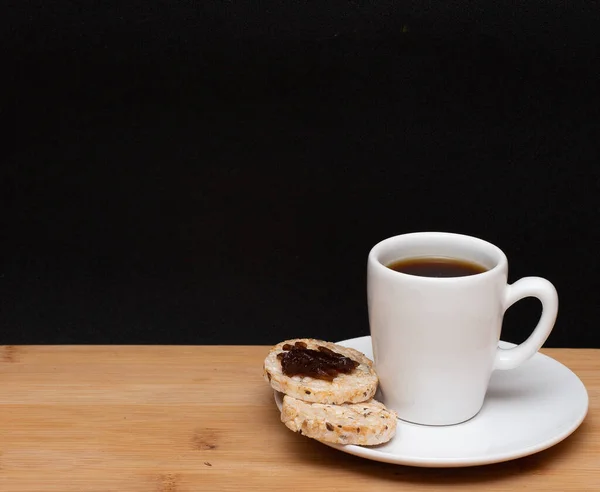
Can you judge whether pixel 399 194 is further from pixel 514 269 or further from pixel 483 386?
pixel 483 386

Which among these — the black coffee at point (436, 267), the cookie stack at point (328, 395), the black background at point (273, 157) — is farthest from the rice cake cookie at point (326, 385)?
the black background at point (273, 157)

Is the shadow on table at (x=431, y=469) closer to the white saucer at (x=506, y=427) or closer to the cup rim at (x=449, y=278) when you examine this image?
the white saucer at (x=506, y=427)

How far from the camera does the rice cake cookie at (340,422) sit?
104 centimetres

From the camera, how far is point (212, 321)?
1.77 m

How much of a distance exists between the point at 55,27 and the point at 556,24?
793 mm

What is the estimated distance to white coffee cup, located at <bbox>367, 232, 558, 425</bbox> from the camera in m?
1.06

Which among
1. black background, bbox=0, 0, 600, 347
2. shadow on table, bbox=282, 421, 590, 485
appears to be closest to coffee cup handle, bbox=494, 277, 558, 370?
shadow on table, bbox=282, 421, 590, 485

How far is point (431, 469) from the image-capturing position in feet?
3.58

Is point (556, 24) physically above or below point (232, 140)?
above

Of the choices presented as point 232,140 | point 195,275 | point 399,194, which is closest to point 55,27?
point 232,140

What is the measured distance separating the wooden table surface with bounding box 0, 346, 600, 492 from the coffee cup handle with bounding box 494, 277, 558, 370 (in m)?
0.11

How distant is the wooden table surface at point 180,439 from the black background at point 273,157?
379mm

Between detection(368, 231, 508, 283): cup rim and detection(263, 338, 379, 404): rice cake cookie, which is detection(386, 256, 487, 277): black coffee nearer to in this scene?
detection(368, 231, 508, 283): cup rim

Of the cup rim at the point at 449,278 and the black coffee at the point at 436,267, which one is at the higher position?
the cup rim at the point at 449,278
